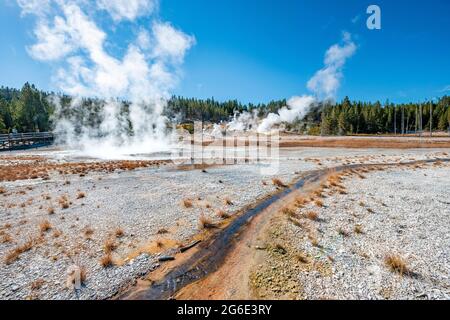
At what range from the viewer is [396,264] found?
27.1 ft

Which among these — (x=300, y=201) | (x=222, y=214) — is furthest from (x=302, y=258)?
(x=300, y=201)

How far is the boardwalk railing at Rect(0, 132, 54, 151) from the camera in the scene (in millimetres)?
61188

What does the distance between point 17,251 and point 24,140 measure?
76732mm

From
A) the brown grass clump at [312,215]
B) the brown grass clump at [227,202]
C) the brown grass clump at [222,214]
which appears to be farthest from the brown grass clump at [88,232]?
the brown grass clump at [312,215]

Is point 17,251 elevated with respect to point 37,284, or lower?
elevated

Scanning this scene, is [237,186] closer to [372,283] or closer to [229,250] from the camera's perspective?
[229,250]

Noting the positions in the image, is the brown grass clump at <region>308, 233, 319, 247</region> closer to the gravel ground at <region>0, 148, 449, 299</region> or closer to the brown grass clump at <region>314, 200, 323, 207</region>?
the gravel ground at <region>0, 148, 449, 299</region>

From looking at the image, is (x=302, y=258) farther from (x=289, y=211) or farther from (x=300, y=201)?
(x=300, y=201)

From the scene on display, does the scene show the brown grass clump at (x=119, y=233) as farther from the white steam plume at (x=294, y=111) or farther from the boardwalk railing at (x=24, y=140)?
the white steam plume at (x=294, y=111)

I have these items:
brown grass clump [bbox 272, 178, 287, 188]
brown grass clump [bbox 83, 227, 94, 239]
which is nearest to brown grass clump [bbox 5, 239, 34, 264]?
brown grass clump [bbox 83, 227, 94, 239]

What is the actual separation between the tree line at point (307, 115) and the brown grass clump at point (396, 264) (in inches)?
3255

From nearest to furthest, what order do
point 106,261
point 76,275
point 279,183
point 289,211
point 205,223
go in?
point 76,275 < point 106,261 < point 205,223 < point 289,211 < point 279,183
